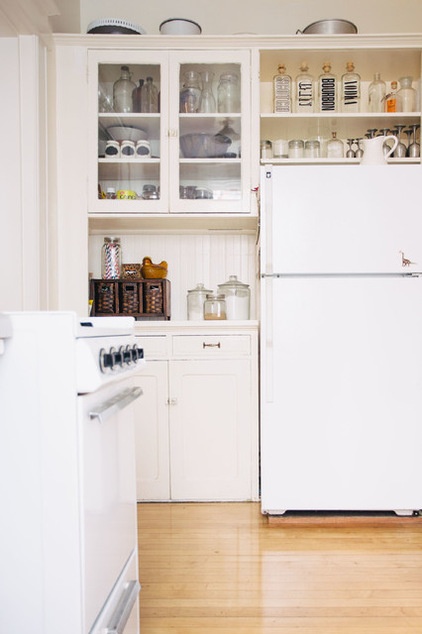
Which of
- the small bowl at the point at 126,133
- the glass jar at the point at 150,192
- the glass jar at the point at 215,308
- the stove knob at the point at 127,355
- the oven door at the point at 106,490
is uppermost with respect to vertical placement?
the small bowl at the point at 126,133

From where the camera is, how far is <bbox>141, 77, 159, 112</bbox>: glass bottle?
2.58 meters

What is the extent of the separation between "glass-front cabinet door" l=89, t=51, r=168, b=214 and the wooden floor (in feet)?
5.31

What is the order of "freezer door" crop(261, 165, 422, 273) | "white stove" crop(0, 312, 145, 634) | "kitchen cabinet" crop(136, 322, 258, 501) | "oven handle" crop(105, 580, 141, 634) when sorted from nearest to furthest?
"white stove" crop(0, 312, 145, 634) → "oven handle" crop(105, 580, 141, 634) → "freezer door" crop(261, 165, 422, 273) → "kitchen cabinet" crop(136, 322, 258, 501)

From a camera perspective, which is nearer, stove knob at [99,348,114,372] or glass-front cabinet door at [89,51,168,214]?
stove knob at [99,348,114,372]

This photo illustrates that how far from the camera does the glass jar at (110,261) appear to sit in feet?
9.11

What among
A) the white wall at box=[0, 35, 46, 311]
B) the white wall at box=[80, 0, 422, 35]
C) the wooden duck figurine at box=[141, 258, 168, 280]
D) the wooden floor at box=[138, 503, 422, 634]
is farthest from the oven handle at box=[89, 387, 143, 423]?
the white wall at box=[80, 0, 422, 35]

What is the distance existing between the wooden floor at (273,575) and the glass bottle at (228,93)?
210cm

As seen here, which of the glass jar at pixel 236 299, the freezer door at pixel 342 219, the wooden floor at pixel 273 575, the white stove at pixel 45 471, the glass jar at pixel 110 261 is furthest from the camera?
the glass jar at pixel 110 261

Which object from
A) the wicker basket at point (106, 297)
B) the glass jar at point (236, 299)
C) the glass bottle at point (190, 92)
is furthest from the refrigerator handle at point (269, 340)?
the glass bottle at point (190, 92)

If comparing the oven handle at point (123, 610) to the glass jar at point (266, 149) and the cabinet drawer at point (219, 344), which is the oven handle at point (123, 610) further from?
the glass jar at point (266, 149)

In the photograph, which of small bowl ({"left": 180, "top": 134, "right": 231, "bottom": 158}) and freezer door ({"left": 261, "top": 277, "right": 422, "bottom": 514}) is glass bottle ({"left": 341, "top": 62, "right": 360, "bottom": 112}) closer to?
small bowl ({"left": 180, "top": 134, "right": 231, "bottom": 158})

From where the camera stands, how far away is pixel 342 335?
2.15 metres

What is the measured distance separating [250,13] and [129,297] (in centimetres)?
192

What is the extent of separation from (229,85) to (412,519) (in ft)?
7.81
